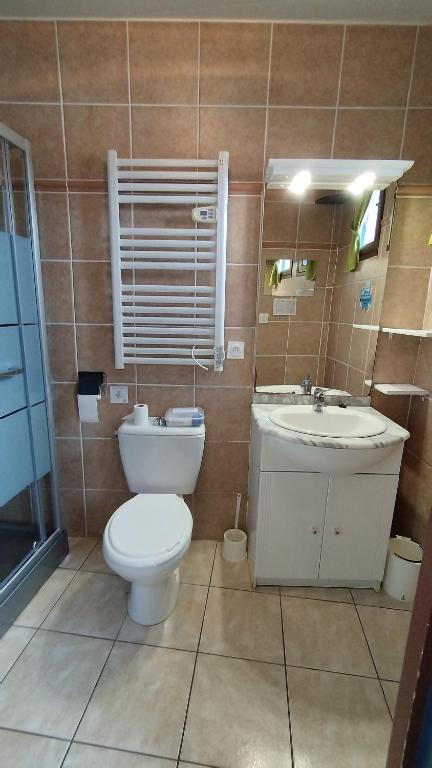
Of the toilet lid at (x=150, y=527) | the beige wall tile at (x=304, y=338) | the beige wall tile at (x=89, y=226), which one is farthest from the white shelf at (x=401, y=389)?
the beige wall tile at (x=89, y=226)

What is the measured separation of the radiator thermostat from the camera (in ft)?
5.08

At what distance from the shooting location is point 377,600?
1633 mm

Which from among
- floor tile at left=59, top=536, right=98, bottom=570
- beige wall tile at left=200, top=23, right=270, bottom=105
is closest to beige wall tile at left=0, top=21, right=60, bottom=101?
beige wall tile at left=200, top=23, right=270, bottom=105

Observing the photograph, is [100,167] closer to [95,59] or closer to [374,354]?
[95,59]

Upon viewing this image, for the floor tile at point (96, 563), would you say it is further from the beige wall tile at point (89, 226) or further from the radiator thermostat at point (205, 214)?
the radiator thermostat at point (205, 214)

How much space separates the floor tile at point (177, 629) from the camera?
1403mm

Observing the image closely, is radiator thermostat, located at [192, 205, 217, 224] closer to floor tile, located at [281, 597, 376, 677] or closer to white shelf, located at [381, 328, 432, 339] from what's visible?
white shelf, located at [381, 328, 432, 339]

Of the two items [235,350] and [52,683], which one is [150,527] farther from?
[235,350]

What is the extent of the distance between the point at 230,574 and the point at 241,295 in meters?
1.40

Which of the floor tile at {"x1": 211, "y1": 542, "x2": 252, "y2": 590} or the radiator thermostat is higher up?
the radiator thermostat

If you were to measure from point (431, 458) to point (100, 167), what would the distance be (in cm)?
204

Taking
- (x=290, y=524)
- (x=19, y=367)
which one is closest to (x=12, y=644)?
(x=19, y=367)

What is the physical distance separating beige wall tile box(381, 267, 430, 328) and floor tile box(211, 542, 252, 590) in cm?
145

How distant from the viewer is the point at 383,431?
1.50 metres
